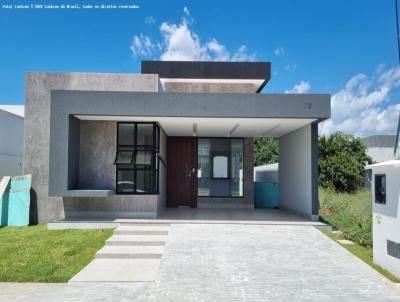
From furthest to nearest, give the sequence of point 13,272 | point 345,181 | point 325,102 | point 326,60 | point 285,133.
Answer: point 326,60
point 345,181
point 285,133
point 325,102
point 13,272

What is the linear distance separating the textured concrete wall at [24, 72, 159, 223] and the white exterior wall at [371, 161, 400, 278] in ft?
24.6

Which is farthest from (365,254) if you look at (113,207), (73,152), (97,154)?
(73,152)

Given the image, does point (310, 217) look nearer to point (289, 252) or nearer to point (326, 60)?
point (289, 252)

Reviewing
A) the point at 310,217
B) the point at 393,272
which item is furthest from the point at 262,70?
the point at 393,272

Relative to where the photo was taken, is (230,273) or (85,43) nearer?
(230,273)

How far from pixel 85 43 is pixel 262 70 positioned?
26.6 feet

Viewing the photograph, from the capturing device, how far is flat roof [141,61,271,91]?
54.2ft

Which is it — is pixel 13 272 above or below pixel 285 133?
below

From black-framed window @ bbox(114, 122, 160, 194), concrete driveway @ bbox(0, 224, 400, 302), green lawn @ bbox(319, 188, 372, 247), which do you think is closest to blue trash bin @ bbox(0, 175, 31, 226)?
black-framed window @ bbox(114, 122, 160, 194)

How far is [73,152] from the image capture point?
10.8 metres

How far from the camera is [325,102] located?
10367 mm

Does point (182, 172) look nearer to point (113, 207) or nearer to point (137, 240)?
point (113, 207)

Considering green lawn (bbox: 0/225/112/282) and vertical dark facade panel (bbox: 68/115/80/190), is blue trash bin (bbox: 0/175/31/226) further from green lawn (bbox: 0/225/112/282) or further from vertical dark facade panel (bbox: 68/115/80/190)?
vertical dark facade panel (bbox: 68/115/80/190)

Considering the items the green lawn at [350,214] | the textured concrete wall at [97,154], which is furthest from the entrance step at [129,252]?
the green lawn at [350,214]
